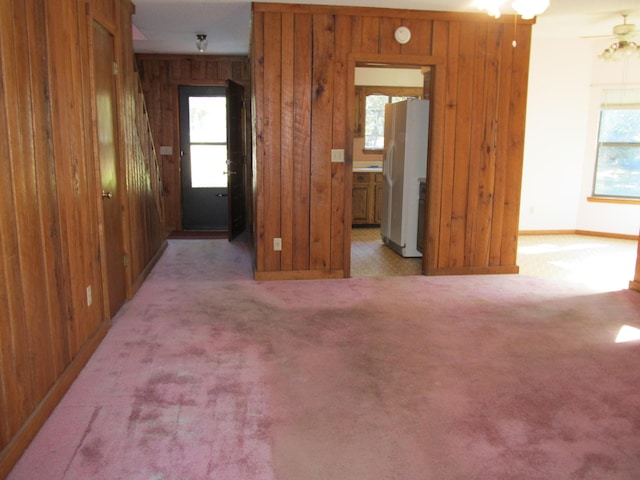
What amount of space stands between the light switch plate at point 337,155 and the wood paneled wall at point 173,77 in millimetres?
3324

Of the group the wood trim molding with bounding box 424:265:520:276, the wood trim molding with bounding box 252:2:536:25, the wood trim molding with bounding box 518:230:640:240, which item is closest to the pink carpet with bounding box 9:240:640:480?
the wood trim molding with bounding box 424:265:520:276

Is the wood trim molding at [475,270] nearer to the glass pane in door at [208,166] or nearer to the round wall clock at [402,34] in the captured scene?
the round wall clock at [402,34]

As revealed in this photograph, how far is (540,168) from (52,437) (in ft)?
22.9

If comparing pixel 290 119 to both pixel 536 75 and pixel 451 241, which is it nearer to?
pixel 451 241

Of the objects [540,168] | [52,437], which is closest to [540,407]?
[52,437]

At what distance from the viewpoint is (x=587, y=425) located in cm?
246

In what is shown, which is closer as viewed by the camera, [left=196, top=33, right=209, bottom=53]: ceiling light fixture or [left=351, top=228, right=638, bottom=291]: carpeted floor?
[left=351, top=228, right=638, bottom=291]: carpeted floor

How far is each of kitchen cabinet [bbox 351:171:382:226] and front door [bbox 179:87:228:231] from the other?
Answer: 1996mm

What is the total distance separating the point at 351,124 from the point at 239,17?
1.59 m

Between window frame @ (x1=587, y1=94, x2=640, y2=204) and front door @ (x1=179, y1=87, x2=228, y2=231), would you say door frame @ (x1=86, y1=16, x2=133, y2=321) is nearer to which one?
front door @ (x1=179, y1=87, x2=228, y2=231)

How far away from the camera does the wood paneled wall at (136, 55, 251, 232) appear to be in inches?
301

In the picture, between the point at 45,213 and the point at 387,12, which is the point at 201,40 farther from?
the point at 45,213

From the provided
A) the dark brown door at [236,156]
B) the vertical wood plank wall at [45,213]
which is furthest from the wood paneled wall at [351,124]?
the dark brown door at [236,156]

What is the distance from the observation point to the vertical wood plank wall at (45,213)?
2088 mm
